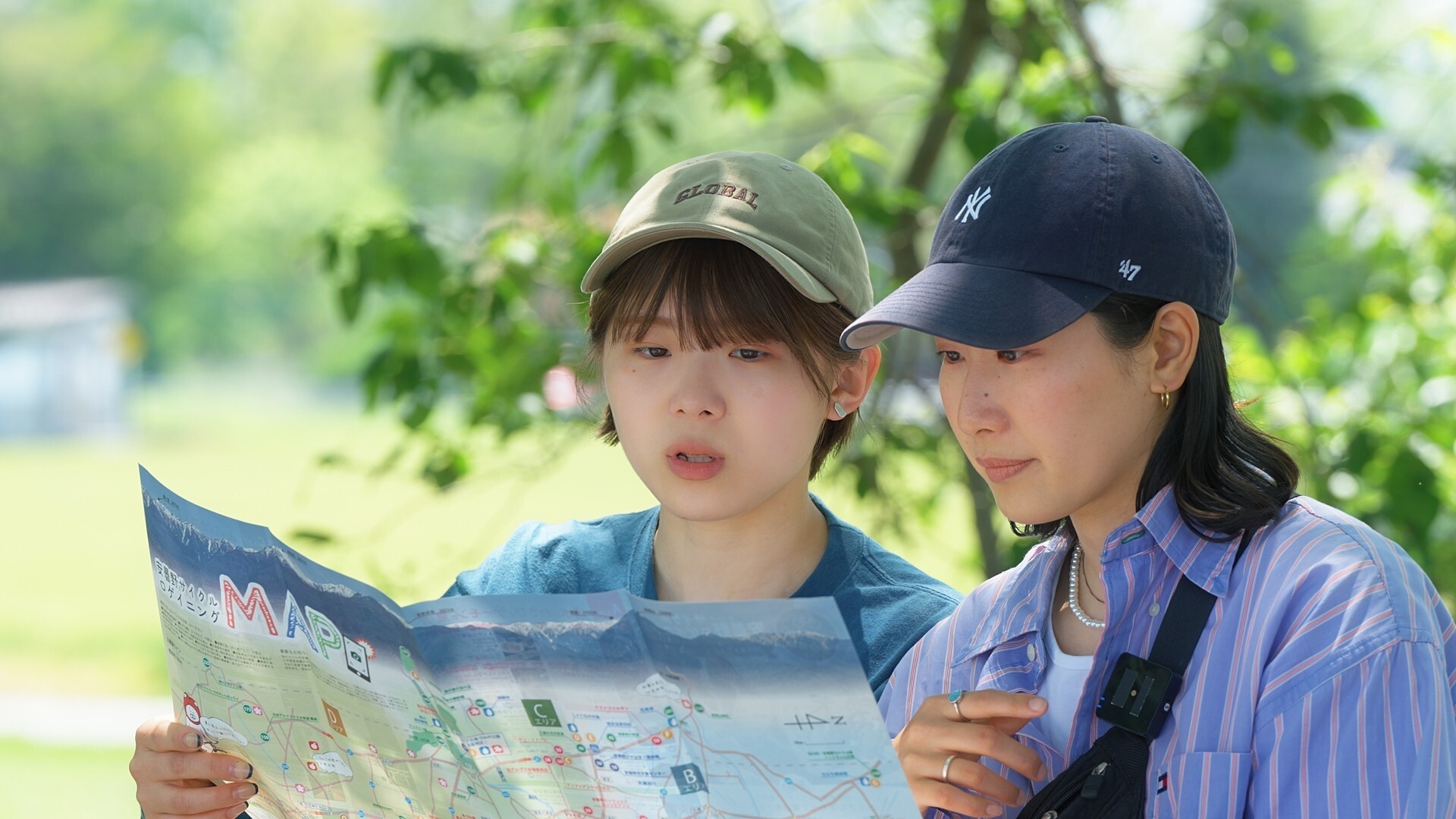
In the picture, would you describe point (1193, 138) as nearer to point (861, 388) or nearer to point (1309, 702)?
point (861, 388)

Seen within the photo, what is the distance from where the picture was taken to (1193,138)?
2531mm

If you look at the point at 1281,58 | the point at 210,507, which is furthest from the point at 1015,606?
the point at 210,507

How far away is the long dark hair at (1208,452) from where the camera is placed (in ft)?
3.64

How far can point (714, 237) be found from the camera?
140 cm

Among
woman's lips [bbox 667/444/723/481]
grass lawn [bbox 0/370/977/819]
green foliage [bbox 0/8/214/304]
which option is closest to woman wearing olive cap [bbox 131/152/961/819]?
woman's lips [bbox 667/444/723/481]

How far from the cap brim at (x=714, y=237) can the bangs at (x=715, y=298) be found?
13 mm

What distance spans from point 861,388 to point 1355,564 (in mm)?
614

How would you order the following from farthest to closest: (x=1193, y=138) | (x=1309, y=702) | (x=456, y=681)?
(x=1193, y=138), (x=456, y=681), (x=1309, y=702)

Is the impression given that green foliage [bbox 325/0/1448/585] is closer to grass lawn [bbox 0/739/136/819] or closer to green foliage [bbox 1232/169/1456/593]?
green foliage [bbox 1232/169/1456/593]

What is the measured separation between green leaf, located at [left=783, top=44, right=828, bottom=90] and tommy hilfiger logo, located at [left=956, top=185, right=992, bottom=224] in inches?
59.6

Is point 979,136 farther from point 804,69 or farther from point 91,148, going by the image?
point 91,148

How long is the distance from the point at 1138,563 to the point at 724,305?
474 millimetres

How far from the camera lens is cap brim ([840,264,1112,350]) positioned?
1.10 meters

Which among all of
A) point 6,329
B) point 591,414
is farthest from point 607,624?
point 6,329
